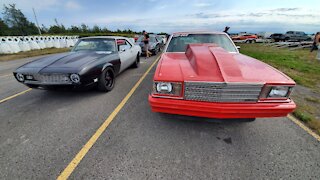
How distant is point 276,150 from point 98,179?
7.79 ft

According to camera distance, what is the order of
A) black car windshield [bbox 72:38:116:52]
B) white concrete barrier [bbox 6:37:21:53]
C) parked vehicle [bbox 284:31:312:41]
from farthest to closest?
parked vehicle [bbox 284:31:312:41] < white concrete barrier [bbox 6:37:21:53] < black car windshield [bbox 72:38:116:52]

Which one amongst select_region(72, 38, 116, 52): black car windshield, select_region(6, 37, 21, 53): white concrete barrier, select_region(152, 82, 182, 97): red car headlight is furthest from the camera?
select_region(6, 37, 21, 53): white concrete barrier

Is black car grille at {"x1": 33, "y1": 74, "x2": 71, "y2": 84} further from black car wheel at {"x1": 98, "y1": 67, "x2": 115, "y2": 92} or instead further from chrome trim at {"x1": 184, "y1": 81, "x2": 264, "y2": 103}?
chrome trim at {"x1": 184, "y1": 81, "x2": 264, "y2": 103}

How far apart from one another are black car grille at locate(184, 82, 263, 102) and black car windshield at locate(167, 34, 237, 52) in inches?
71.6

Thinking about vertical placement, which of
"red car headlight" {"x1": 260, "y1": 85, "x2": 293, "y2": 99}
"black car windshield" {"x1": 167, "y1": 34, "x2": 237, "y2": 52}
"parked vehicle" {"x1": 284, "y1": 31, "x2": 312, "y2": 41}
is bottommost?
"parked vehicle" {"x1": 284, "y1": 31, "x2": 312, "y2": 41}

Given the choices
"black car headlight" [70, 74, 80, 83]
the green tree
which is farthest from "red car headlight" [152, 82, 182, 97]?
the green tree

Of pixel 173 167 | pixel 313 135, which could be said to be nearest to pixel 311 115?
pixel 313 135

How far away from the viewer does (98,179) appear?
1824 mm

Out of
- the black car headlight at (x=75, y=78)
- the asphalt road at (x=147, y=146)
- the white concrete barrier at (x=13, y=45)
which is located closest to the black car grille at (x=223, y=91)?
the asphalt road at (x=147, y=146)

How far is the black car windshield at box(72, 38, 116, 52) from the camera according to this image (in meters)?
4.95

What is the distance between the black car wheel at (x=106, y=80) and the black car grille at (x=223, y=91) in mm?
2569

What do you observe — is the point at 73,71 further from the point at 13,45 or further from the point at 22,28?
the point at 22,28

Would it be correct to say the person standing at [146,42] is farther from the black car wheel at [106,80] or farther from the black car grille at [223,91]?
the black car grille at [223,91]

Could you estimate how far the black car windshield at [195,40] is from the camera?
3809mm
